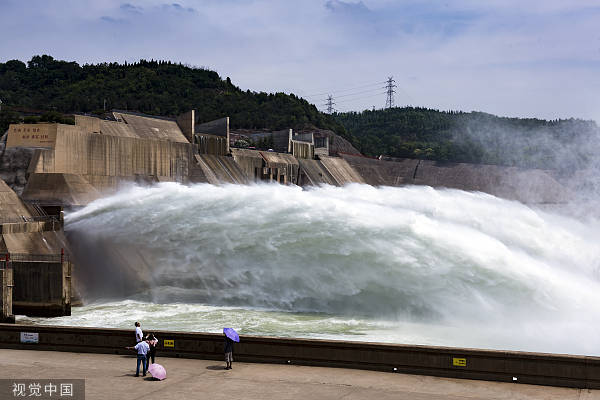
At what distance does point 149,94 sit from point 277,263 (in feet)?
382

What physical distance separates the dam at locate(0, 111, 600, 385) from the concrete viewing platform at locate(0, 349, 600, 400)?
247cm

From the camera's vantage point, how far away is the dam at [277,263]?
2092 cm

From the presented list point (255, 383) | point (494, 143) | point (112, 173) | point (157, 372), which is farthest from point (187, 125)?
point (494, 143)

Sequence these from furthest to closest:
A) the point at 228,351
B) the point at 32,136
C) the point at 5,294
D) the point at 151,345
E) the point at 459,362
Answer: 1. the point at 32,136
2. the point at 5,294
3. the point at 228,351
4. the point at 151,345
5. the point at 459,362

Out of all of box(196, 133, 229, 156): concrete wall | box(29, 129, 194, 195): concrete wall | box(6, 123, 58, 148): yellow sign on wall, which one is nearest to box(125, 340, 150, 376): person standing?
box(29, 129, 194, 195): concrete wall

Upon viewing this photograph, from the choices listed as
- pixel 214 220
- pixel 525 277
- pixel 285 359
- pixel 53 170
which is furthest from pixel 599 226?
pixel 285 359

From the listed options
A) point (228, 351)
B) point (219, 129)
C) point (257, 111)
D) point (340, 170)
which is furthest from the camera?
point (257, 111)

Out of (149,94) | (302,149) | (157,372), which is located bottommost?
(157,372)

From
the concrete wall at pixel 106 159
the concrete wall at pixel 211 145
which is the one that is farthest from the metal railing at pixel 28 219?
the concrete wall at pixel 211 145

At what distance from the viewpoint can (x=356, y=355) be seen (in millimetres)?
12102

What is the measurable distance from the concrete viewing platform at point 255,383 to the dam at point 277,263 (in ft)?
8.10

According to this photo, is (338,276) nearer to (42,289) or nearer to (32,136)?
(42,289)

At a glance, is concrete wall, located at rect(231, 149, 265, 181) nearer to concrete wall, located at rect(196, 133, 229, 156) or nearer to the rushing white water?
concrete wall, located at rect(196, 133, 229, 156)

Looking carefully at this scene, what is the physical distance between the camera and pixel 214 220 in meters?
29.4
